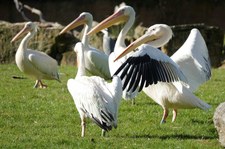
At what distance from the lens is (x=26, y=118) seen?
8.03 meters

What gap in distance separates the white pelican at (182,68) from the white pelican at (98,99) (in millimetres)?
435

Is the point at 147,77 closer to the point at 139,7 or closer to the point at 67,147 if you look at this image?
the point at 67,147

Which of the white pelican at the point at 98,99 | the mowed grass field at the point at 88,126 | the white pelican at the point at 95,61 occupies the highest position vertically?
the white pelican at the point at 98,99

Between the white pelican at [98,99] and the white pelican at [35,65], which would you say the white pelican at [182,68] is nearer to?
the white pelican at [98,99]

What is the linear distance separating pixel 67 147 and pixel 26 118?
1.79 meters

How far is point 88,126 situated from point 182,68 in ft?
4.39

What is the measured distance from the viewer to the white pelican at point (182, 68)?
7440 millimetres

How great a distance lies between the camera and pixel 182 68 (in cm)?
796

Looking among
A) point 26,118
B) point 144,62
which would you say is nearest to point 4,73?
point 26,118

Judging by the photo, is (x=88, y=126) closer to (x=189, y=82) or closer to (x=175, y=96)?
(x=175, y=96)

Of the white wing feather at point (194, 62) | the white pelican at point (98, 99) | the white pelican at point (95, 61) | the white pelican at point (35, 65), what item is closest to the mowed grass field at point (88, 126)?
the white pelican at point (98, 99)

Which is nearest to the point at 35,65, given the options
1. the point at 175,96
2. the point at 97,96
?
the point at 175,96

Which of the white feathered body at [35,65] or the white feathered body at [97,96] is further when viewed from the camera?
the white feathered body at [35,65]

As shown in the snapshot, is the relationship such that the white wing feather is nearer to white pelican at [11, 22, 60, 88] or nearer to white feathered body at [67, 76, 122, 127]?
white feathered body at [67, 76, 122, 127]
